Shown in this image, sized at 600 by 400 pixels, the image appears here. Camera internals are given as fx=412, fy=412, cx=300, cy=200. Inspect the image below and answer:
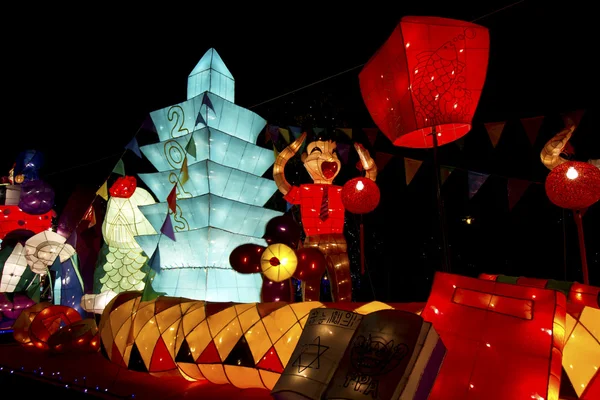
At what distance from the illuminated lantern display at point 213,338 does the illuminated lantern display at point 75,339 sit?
3.70ft

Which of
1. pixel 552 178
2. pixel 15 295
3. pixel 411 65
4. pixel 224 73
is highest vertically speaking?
pixel 224 73

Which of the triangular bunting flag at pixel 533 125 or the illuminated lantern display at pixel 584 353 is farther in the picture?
the triangular bunting flag at pixel 533 125

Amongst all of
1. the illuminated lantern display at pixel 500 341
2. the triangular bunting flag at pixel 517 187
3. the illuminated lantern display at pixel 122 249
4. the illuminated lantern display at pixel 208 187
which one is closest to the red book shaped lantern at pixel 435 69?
the illuminated lantern display at pixel 500 341

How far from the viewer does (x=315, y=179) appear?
240 inches

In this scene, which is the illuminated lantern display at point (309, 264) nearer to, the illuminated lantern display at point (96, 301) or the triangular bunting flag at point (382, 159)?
the triangular bunting flag at point (382, 159)

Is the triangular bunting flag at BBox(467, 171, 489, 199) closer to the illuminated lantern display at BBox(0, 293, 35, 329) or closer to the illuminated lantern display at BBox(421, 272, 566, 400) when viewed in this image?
the illuminated lantern display at BBox(421, 272, 566, 400)

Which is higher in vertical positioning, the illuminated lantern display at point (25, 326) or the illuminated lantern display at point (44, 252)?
the illuminated lantern display at point (44, 252)

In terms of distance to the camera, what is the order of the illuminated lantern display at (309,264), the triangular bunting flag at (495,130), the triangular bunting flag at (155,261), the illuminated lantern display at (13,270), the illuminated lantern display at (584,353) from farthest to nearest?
the illuminated lantern display at (13,270)
the triangular bunting flag at (495,130)
the illuminated lantern display at (309,264)
the triangular bunting flag at (155,261)
the illuminated lantern display at (584,353)

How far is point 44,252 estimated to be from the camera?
7.46 meters

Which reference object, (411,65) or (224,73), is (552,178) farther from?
(224,73)

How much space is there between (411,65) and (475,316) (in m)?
2.10

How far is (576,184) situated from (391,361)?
426 centimetres

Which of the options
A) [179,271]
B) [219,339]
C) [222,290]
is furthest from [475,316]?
[179,271]

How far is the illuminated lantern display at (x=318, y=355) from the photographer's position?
171 centimetres
